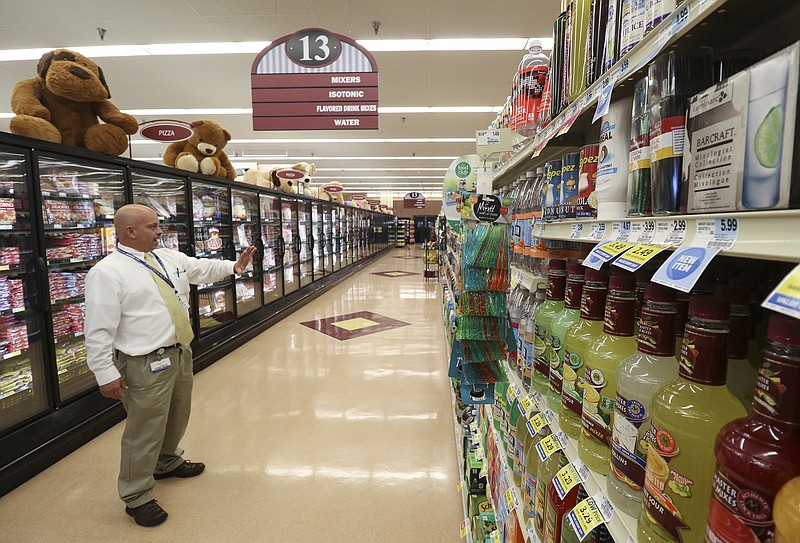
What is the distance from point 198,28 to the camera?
5.36 metres

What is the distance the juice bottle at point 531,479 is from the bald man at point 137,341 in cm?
201

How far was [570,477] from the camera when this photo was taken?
0.91 meters

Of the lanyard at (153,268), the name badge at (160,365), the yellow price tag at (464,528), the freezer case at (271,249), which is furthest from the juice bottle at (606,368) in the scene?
the freezer case at (271,249)

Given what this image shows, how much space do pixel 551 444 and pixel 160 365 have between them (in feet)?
7.01

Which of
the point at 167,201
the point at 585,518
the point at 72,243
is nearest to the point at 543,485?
the point at 585,518

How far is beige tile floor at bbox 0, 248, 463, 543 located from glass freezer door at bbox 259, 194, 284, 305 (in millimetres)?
2534

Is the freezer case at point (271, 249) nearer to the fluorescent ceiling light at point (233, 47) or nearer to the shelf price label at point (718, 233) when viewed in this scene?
the fluorescent ceiling light at point (233, 47)

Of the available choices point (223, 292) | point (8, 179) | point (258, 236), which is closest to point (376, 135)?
point (258, 236)

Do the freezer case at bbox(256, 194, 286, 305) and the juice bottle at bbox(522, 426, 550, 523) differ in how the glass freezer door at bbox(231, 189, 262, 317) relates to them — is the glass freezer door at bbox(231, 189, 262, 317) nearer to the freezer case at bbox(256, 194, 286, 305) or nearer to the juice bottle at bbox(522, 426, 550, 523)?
the freezer case at bbox(256, 194, 286, 305)

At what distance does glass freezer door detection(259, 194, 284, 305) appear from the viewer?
7117 mm

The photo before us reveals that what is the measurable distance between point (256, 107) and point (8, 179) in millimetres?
2350

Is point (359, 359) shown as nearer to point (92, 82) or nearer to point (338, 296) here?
point (92, 82)

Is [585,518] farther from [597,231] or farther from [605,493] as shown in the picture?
[597,231]

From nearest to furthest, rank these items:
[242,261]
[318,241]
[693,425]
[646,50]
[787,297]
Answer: [787,297] < [693,425] < [646,50] < [242,261] < [318,241]
